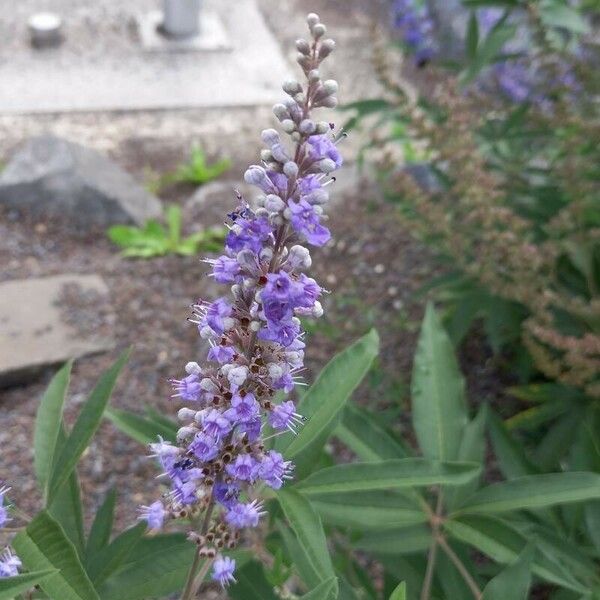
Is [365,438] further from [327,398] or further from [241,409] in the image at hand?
[241,409]

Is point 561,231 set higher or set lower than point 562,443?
higher

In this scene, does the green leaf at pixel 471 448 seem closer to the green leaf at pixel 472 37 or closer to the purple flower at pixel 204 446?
the purple flower at pixel 204 446

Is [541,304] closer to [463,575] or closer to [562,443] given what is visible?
[562,443]

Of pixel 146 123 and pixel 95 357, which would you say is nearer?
pixel 95 357

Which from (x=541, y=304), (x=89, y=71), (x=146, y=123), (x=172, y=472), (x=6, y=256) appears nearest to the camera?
(x=172, y=472)

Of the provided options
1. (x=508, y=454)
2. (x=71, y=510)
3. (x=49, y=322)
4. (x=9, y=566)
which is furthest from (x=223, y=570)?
(x=49, y=322)

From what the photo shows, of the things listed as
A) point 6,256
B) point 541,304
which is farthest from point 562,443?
point 6,256
